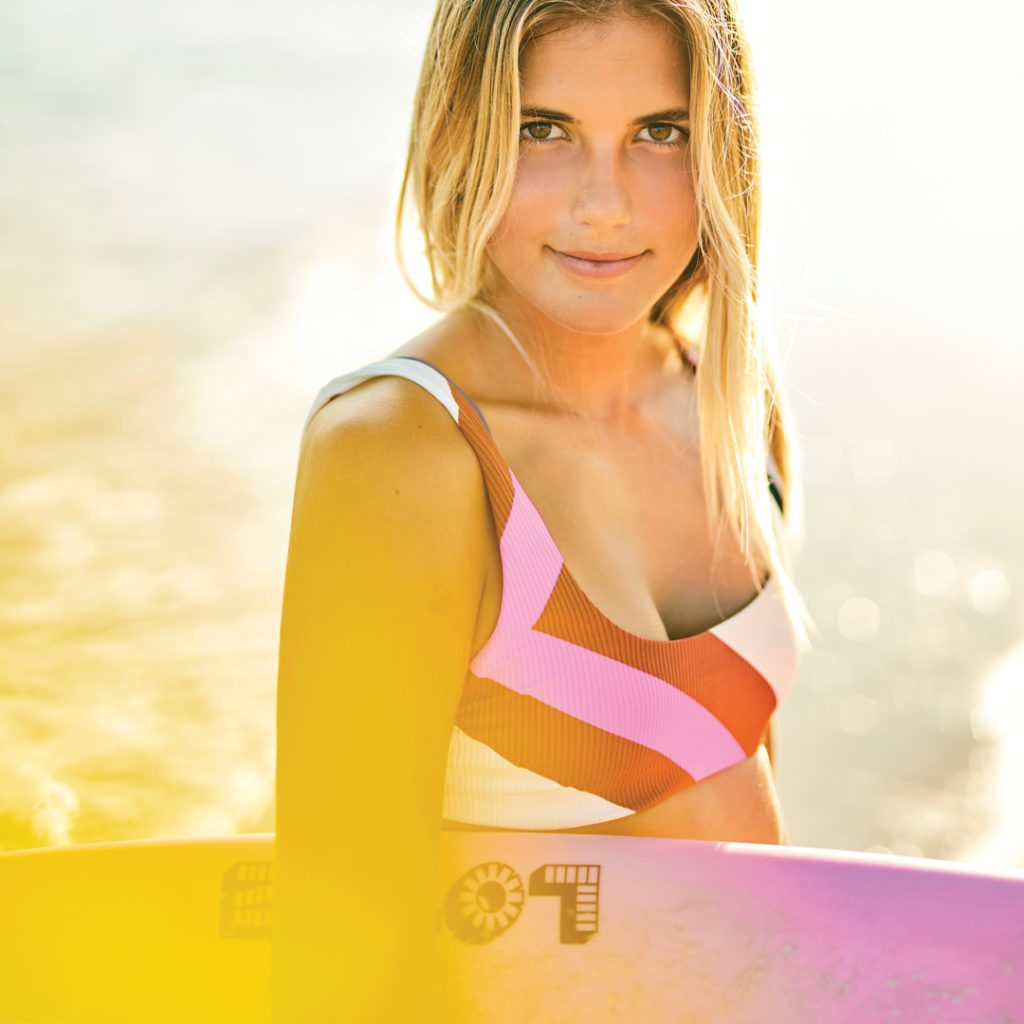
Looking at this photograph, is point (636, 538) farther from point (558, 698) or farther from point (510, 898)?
point (510, 898)

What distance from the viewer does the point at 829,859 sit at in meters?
1.43

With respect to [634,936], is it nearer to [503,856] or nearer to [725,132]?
[503,856]

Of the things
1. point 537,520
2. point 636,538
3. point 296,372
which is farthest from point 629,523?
point 296,372

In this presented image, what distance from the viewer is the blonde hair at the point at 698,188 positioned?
1382 mm

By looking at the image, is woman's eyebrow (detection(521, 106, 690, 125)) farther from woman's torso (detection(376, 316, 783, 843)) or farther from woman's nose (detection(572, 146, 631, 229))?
woman's torso (detection(376, 316, 783, 843))

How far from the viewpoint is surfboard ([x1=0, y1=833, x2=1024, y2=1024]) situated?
134 cm

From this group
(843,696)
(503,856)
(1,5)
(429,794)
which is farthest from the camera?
(1,5)

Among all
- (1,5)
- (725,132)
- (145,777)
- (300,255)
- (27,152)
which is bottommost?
(145,777)

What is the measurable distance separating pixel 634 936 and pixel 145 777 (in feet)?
4.38

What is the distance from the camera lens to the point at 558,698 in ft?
4.37

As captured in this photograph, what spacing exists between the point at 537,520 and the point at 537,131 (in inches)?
17.1

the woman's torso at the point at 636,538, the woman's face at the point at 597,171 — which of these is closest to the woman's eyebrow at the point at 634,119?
the woman's face at the point at 597,171

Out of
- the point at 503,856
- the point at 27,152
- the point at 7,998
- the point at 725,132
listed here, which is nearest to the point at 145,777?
the point at 7,998

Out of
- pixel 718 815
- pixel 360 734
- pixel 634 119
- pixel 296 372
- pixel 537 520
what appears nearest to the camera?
pixel 360 734
